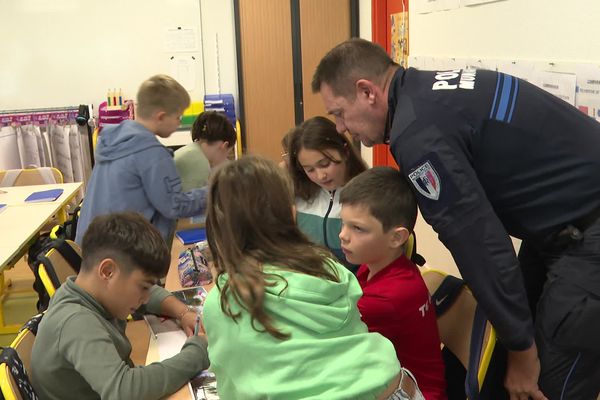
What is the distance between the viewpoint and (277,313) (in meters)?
1.11

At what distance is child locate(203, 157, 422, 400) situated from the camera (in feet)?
3.57

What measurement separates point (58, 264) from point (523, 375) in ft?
5.26

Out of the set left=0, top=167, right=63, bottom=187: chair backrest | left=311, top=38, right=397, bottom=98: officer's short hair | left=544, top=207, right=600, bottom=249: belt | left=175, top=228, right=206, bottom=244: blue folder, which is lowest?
left=175, top=228, right=206, bottom=244: blue folder

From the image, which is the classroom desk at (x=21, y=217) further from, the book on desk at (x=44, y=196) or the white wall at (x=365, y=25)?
the white wall at (x=365, y=25)

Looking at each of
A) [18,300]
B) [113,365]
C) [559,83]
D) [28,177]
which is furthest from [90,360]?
[28,177]

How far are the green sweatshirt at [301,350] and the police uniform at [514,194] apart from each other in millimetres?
322

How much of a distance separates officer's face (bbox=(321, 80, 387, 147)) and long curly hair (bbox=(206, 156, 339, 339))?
425mm

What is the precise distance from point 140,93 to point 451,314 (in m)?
1.71

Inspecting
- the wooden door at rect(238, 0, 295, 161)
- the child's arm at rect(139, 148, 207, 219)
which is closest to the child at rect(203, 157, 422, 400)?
the child's arm at rect(139, 148, 207, 219)

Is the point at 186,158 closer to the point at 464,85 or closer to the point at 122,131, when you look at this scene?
the point at 122,131

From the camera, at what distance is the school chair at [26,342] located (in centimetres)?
155

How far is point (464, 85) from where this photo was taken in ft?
4.65

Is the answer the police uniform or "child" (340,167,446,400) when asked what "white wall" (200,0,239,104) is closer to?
"child" (340,167,446,400)

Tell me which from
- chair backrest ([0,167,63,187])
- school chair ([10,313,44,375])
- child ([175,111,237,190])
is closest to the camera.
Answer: school chair ([10,313,44,375])
